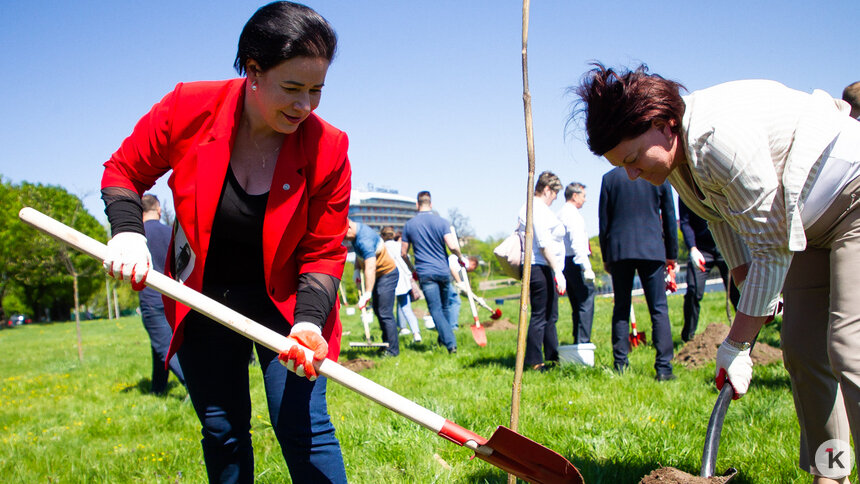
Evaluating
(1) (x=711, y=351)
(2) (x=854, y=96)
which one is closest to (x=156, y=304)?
(1) (x=711, y=351)

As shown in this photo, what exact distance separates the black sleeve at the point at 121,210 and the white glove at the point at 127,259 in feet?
0.09

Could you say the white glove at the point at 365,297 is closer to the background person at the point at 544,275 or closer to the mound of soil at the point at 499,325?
the background person at the point at 544,275

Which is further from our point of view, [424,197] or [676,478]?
[424,197]

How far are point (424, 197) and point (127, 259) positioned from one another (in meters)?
5.71

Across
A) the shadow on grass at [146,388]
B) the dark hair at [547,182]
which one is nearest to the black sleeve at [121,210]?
the dark hair at [547,182]

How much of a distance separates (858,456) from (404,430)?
217cm

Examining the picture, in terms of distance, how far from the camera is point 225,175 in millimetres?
2016

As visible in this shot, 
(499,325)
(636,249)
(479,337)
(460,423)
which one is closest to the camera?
(460,423)

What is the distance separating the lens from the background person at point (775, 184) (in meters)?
1.78

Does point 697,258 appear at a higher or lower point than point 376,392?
higher

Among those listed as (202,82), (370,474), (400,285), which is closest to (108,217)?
(202,82)

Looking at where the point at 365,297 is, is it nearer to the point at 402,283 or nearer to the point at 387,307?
the point at 387,307

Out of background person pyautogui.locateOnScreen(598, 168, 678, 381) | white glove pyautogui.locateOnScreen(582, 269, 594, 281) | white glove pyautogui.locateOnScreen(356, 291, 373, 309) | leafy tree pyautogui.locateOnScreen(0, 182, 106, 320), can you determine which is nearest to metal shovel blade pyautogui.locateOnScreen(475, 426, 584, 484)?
background person pyautogui.locateOnScreen(598, 168, 678, 381)

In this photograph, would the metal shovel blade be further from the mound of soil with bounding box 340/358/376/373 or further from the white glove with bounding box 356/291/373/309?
the white glove with bounding box 356/291/373/309
